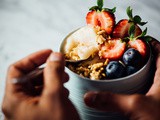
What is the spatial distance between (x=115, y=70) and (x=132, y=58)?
0.05m

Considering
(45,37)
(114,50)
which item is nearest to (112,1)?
(45,37)

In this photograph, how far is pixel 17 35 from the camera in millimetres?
1192

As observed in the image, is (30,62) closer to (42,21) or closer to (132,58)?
(132,58)

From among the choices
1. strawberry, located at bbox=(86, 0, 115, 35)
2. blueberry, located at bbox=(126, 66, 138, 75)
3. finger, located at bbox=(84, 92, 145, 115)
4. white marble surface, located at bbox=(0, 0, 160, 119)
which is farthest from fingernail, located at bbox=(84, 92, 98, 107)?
white marble surface, located at bbox=(0, 0, 160, 119)

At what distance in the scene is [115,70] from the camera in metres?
0.71

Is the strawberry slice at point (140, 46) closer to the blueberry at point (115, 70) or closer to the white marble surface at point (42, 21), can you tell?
the blueberry at point (115, 70)

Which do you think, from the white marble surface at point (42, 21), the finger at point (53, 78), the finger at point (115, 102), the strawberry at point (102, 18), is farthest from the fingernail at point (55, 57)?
the white marble surface at point (42, 21)

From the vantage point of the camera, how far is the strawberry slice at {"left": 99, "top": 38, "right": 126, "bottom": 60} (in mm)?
776

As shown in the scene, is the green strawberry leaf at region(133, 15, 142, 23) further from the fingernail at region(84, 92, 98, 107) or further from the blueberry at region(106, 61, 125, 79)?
the fingernail at region(84, 92, 98, 107)

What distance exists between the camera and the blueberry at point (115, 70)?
0.72m

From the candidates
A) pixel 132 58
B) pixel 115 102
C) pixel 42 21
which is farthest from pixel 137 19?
pixel 42 21

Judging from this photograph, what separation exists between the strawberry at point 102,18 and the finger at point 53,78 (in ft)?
0.73

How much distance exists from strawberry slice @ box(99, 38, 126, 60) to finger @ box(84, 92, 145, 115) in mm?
144

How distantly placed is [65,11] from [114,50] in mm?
541
